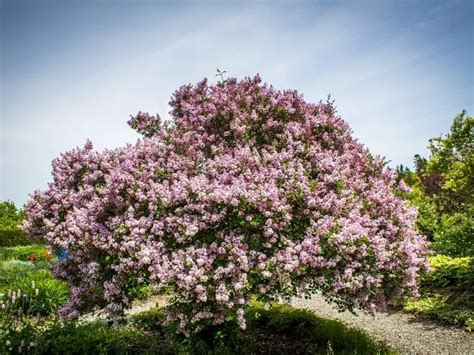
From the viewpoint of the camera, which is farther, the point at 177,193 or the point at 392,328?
the point at 392,328

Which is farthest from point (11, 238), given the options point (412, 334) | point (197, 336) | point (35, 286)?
point (412, 334)

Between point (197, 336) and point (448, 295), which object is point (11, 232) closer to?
point (197, 336)

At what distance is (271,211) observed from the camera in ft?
22.6

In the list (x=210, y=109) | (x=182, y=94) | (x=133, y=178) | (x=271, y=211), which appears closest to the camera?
(x=271, y=211)

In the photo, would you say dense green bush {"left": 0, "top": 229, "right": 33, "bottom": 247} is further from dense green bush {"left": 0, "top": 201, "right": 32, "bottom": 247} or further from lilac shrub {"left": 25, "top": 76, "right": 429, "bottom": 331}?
lilac shrub {"left": 25, "top": 76, "right": 429, "bottom": 331}

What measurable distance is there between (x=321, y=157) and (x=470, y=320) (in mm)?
6494

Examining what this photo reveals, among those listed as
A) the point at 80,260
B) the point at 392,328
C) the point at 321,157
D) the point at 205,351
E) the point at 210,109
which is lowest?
the point at 392,328

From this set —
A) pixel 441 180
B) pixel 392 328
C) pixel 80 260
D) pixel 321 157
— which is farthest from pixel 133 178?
pixel 441 180

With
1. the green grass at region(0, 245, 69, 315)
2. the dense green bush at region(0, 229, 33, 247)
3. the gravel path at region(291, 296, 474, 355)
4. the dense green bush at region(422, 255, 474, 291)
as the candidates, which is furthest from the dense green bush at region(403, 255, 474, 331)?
the dense green bush at region(0, 229, 33, 247)

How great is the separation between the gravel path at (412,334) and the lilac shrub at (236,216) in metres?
2.42

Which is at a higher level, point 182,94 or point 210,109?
point 182,94

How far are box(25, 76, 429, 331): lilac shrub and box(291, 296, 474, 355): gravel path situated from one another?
2.42 m

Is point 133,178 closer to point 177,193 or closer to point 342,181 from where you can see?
point 177,193

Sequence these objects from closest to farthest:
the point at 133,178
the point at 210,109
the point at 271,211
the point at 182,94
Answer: the point at 271,211 < the point at 133,178 < the point at 210,109 < the point at 182,94
